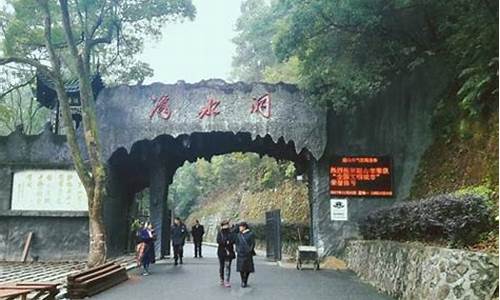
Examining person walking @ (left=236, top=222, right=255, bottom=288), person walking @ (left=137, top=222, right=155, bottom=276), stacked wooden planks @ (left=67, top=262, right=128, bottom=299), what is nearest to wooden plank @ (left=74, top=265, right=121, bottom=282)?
stacked wooden planks @ (left=67, top=262, right=128, bottom=299)

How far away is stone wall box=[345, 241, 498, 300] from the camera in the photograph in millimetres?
5969

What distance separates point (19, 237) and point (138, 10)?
24.8ft

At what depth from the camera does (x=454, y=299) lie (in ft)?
20.8

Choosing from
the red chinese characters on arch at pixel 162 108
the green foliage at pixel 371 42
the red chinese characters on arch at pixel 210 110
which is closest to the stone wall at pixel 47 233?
the red chinese characters on arch at pixel 162 108

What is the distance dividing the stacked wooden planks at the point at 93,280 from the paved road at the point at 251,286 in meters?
0.18

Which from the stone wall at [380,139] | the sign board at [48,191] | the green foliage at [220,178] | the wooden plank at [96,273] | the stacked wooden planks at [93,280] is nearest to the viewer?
the stacked wooden planks at [93,280]

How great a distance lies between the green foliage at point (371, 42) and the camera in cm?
1190

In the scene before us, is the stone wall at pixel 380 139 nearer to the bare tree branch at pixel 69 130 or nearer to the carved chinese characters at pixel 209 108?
the carved chinese characters at pixel 209 108

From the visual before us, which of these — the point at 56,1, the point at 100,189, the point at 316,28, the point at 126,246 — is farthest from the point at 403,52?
the point at 126,246

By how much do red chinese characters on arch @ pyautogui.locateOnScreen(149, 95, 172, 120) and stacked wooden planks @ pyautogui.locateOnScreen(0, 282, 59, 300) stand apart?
8.18 meters

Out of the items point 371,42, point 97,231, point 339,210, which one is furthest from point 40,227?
point 371,42

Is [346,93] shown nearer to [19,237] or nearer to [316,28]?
[316,28]

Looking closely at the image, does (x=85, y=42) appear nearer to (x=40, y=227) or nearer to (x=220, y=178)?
→ (x=40, y=227)

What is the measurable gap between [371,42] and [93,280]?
9233mm
